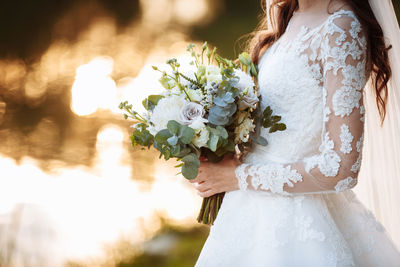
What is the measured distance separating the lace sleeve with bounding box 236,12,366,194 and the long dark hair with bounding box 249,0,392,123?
5.0 inches

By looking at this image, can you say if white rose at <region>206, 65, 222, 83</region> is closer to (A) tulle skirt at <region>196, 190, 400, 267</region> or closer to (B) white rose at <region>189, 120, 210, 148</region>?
(B) white rose at <region>189, 120, 210, 148</region>

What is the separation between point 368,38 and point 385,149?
0.55 metres

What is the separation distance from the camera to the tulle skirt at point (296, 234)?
1.38 meters

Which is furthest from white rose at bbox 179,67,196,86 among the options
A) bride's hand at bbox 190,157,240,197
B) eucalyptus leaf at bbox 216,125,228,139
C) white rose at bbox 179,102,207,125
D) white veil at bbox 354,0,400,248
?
white veil at bbox 354,0,400,248

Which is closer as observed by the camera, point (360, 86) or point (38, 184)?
point (360, 86)

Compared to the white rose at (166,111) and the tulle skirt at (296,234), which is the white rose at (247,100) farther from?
the tulle skirt at (296,234)

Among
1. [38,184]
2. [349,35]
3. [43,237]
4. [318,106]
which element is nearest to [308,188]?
[318,106]

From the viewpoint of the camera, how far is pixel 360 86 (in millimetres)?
1345

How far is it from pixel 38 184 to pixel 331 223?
370 cm

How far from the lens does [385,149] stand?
1.78 m

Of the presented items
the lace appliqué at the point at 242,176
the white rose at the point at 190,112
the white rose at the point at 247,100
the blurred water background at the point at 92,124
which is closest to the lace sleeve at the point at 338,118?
the lace appliqué at the point at 242,176

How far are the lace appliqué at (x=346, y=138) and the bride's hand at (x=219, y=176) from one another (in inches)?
16.1

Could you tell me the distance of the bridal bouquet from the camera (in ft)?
4.51

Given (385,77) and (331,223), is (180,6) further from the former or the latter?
(331,223)
